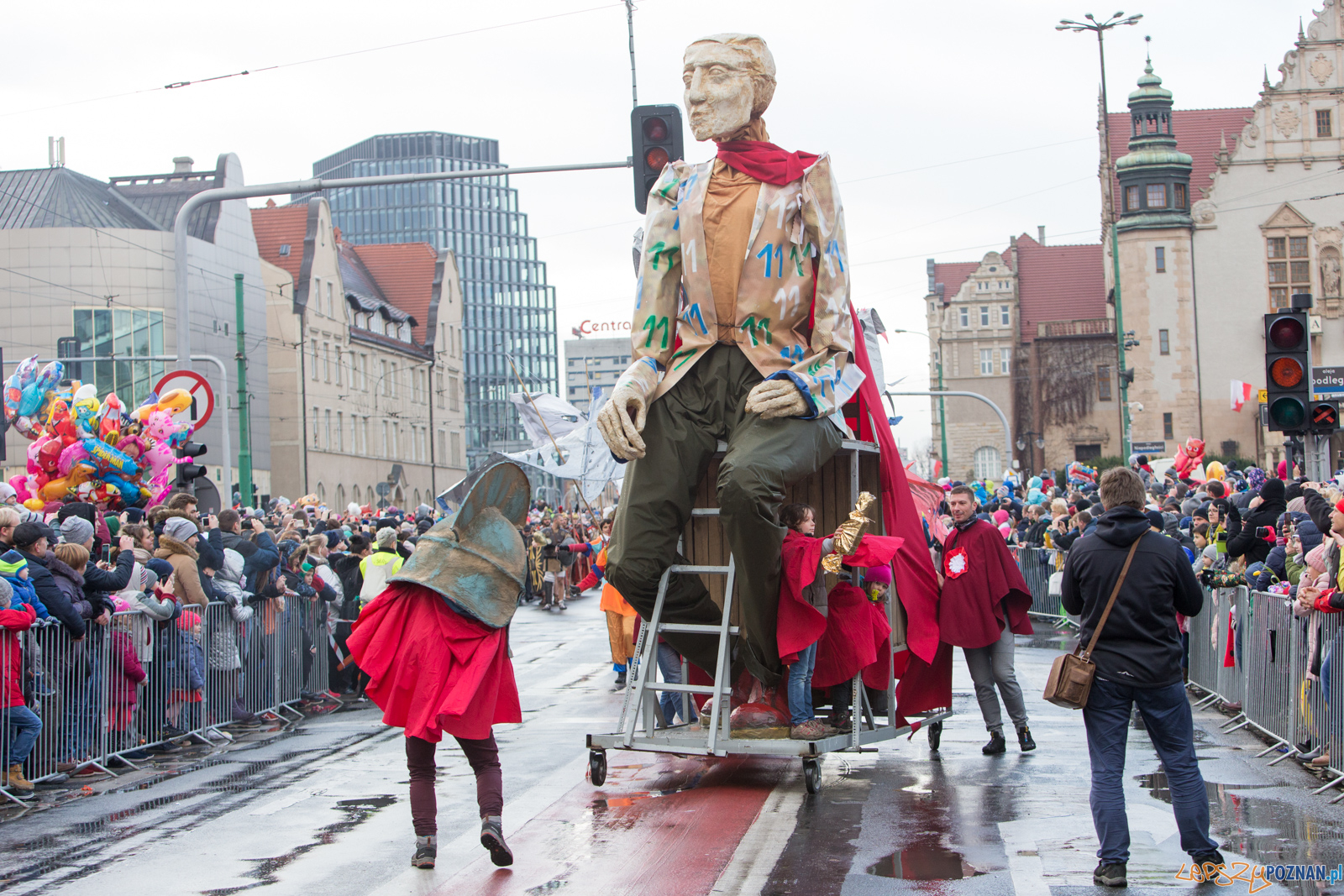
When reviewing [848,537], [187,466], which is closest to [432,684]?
[848,537]

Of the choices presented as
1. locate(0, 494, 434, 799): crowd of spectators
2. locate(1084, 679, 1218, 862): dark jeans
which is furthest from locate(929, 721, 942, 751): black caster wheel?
locate(0, 494, 434, 799): crowd of spectators

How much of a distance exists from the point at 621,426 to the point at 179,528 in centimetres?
578

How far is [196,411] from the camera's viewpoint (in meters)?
15.4

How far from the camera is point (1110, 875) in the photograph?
19.1 feet

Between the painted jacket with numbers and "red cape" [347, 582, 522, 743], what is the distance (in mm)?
1701

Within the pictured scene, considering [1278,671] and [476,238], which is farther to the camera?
[476,238]

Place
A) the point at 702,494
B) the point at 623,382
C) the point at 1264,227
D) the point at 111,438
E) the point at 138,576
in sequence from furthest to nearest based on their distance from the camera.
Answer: the point at 1264,227 < the point at 111,438 < the point at 138,576 < the point at 702,494 < the point at 623,382

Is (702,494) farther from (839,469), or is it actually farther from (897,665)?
(897,665)

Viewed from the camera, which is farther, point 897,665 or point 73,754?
point 73,754

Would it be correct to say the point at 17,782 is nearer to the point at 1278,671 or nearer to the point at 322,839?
the point at 322,839

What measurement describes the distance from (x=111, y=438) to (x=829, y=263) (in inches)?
371

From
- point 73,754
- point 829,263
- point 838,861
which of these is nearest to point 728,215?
point 829,263

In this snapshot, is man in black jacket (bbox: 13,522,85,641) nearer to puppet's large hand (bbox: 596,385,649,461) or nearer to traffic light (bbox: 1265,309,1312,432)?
puppet's large hand (bbox: 596,385,649,461)

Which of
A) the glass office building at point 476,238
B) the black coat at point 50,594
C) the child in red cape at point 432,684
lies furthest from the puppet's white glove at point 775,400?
the glass office building at point 476,238
